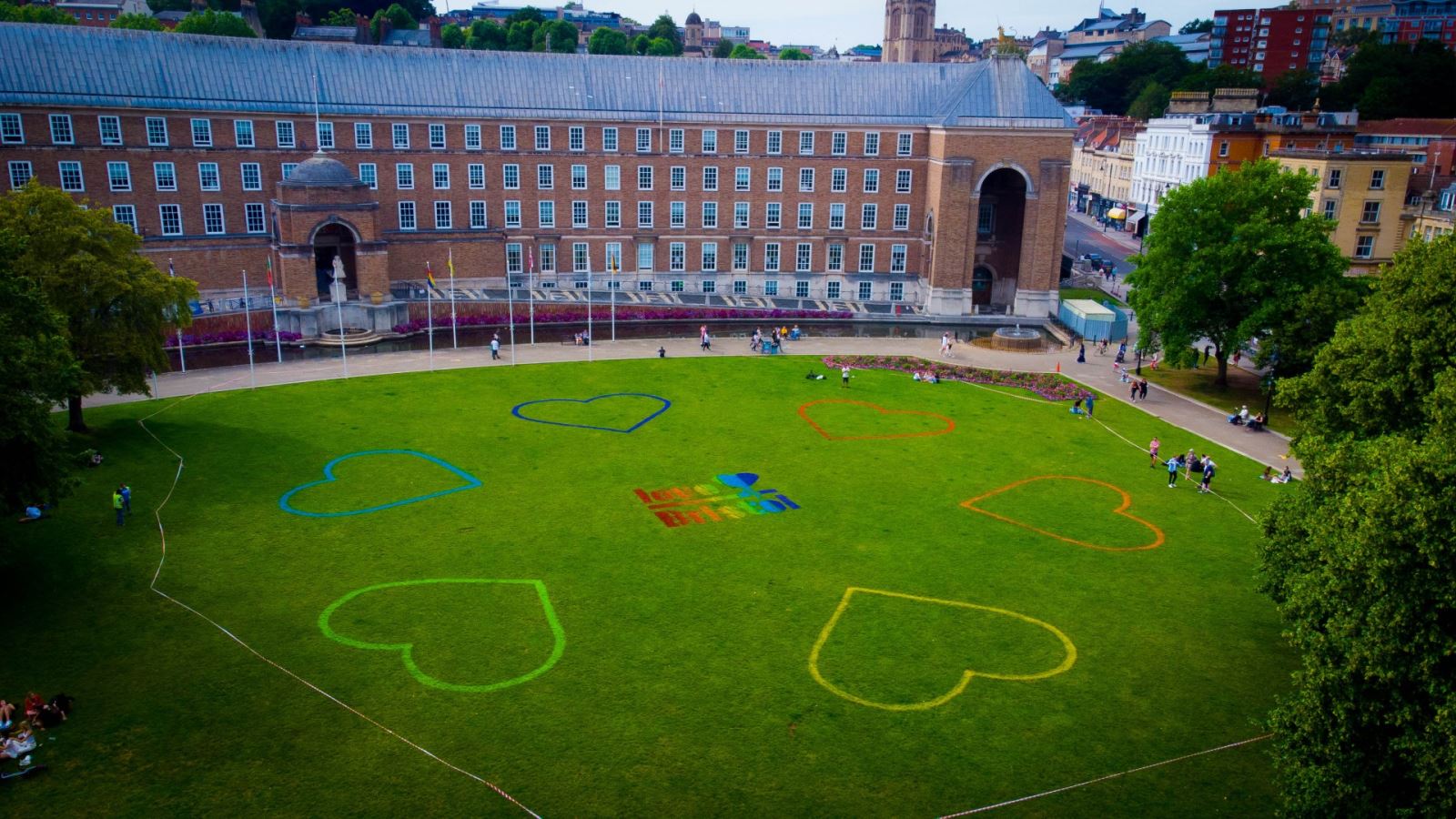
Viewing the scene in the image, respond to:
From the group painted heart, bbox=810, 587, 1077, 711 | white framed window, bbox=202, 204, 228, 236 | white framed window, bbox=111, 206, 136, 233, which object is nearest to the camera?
painted heart, bbox=810, 587, 1077, 711

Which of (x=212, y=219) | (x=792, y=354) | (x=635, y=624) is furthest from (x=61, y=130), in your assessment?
(x=635, y=624)

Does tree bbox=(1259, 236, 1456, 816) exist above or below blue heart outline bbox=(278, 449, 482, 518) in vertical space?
above

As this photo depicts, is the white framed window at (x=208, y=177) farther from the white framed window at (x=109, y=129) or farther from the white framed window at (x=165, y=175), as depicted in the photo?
the white framed window at (x=109, y=129)

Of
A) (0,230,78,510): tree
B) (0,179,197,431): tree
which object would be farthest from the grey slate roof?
(0,230,78,510): tree

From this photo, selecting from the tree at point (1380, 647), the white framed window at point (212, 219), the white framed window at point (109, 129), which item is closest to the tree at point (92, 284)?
the white framed window at point (109, 129)

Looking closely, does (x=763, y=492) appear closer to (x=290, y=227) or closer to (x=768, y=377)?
(x=768, y=377)

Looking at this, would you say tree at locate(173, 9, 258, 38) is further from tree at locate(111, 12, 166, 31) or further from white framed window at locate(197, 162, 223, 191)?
white framed window at locate(197, 162, 223, 191)

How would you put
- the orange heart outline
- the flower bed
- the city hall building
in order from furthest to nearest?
the city hall building
the flower bed
the orange heart outline
